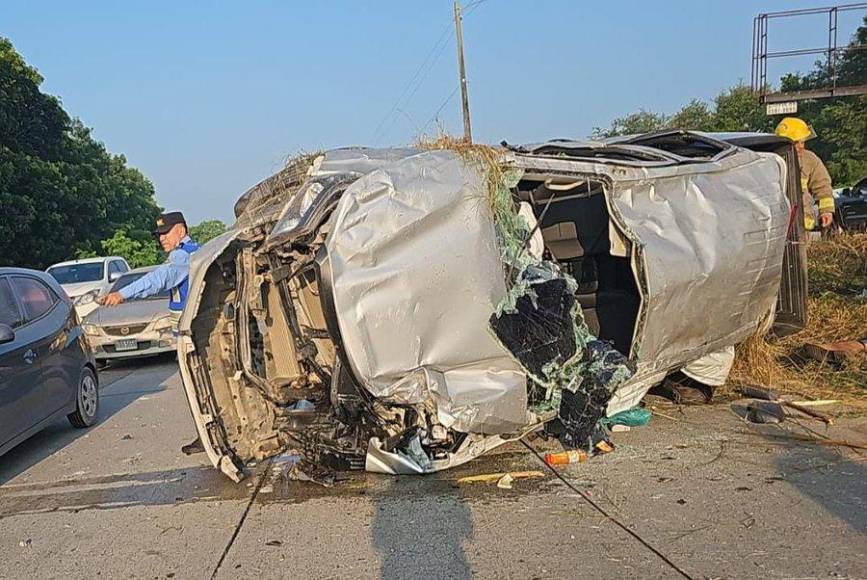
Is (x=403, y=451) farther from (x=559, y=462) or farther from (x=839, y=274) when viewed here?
(x=839, y=274)

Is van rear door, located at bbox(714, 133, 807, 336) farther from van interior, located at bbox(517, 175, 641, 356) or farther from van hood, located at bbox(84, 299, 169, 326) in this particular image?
van hood, located at bbox(84, 299, 169, 326)

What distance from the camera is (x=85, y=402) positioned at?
693 centimetres

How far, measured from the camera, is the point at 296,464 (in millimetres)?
4980

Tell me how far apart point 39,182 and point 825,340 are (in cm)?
2511

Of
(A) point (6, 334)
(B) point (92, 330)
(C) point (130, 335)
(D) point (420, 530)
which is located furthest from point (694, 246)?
(B) point (92, 330)

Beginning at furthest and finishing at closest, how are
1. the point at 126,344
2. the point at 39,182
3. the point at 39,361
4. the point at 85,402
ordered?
the point at 39,182
the point at 126,344
the point at 85,402
the point at 39,361

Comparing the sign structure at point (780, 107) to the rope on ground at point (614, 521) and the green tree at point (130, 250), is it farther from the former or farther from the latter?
the green tree at point (130, 250)

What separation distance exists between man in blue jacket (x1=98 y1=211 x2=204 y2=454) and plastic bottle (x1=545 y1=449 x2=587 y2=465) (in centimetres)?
360

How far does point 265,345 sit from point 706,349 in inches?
129

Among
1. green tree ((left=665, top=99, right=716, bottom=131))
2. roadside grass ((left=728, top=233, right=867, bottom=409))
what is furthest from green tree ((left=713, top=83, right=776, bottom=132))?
roadside grass ((left=728, top=233, right=867, bottom=409))

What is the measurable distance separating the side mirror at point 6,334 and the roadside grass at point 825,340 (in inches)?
234

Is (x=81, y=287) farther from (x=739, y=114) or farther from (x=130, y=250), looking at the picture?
(x=739, y=114)

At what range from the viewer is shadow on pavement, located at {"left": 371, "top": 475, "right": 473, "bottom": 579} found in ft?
11.6

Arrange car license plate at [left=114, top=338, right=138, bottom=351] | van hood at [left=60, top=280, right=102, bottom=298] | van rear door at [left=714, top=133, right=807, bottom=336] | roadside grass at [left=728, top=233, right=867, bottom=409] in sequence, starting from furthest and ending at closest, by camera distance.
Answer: van hood at [left=60, top=280, right=102, bottom=298]
car license plate at [left=114, top=338, right=138, bottom=351]
van rear door at [left=714, top=133, right=807, bottom=336]
roadside grass at [left=728, top=233, right=867, bottom=409]
